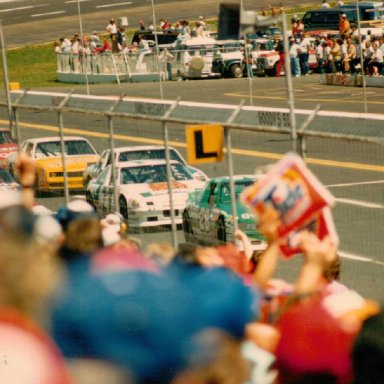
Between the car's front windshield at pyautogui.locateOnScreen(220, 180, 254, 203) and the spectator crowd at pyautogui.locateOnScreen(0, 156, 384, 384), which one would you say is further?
the car's front windshield at pyautogui.locateOnScreen(220, 180, 254, 203)

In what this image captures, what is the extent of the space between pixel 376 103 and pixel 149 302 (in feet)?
110

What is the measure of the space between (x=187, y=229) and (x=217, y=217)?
54 cm

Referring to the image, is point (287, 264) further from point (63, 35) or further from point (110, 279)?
point (63, 35)

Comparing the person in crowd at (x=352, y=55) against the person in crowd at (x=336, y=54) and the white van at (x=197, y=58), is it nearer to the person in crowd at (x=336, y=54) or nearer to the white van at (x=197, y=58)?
the person in crowd at (x=336, y=54)

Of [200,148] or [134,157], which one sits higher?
[200,148]

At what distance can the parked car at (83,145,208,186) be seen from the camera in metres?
13.2

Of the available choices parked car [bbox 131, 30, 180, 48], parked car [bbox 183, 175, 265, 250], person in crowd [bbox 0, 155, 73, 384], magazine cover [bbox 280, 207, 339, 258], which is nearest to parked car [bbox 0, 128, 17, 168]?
parked car [bbox 183, 175, 265, 250]

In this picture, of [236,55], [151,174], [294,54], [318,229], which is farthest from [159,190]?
[236,55]

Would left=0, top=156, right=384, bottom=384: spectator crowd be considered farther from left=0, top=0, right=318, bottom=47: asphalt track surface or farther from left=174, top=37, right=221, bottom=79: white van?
left=0, top=0, right=318, bottom=47: asphalt track surface

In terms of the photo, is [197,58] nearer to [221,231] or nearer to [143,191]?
[143,191]

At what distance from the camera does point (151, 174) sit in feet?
45.4

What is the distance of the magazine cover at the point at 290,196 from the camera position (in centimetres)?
554

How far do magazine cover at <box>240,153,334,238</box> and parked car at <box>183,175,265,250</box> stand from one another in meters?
4.46

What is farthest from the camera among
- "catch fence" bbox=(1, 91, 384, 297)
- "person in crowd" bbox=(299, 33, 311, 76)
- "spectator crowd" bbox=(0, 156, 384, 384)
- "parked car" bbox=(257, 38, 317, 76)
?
"parked car" bbox=(257, 38, 317, 76)
